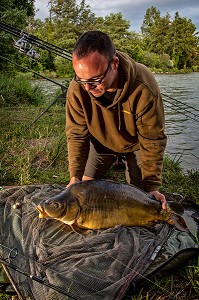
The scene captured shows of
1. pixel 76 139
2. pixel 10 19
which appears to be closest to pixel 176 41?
pixel 10 19

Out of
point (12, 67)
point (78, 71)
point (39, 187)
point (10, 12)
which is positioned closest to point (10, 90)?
point (10, 12)

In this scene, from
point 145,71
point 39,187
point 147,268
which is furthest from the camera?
point 39,187

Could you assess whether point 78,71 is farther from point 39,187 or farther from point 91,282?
point 91,282

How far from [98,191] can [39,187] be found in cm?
76

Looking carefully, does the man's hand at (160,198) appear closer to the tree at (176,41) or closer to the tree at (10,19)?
the tree at (10,19)

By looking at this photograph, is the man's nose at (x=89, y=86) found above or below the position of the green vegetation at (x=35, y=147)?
above

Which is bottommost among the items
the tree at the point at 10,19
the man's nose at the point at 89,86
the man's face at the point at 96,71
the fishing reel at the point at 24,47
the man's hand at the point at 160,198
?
the man's hand at the point at 160,198

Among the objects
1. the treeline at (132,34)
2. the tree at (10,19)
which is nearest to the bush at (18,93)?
the tree at (10,19)

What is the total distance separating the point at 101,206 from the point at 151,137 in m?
0.68

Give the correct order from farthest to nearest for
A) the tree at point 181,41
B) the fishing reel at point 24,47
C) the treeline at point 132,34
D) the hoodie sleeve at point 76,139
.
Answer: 1. the tree at point 181,41
2. the treeline at point 132,34
3. the fishing reel at point 24,47
4. the hoodie sleeve at point 76,139

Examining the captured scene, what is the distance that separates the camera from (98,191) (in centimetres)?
209

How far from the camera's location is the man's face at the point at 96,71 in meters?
2.03

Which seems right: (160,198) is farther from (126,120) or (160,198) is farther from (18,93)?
(18,93)

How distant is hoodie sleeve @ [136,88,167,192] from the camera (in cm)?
236
